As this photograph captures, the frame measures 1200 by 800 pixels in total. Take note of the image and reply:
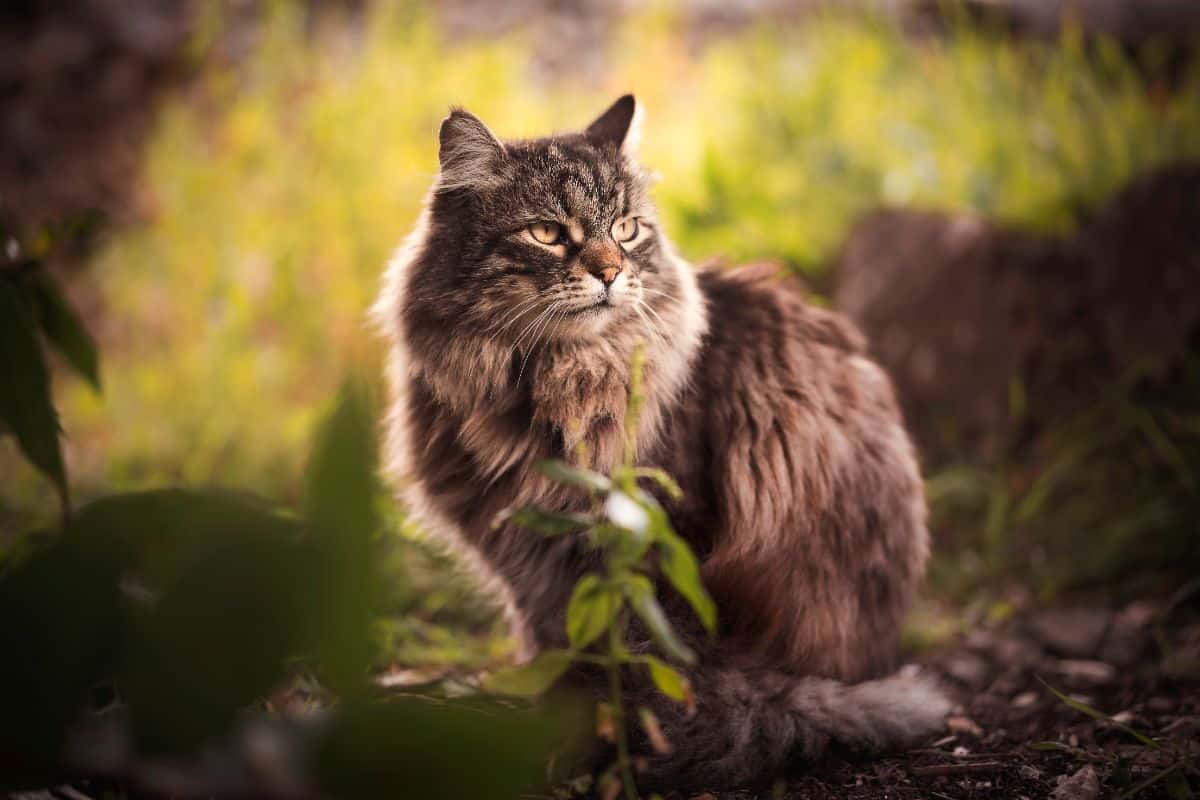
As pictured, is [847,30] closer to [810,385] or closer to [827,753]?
[810,385]

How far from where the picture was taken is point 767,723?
5.75 feet

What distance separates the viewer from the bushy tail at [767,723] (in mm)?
1685

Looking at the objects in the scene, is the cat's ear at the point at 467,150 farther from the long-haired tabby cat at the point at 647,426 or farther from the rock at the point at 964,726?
the rock at the point at 964,726

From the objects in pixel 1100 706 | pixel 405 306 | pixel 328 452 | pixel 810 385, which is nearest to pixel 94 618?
pixel 328 452

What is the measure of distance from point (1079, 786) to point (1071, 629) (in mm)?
1098

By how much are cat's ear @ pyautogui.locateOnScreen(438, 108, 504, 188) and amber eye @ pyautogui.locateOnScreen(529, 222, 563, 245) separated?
187 millimetres

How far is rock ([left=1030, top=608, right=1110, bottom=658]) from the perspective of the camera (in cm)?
252

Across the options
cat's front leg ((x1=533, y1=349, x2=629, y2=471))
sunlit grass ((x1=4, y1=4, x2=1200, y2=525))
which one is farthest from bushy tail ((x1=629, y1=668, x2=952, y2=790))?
sunlit grass ((x1=4, y1=4, x2=1200, y2=525))

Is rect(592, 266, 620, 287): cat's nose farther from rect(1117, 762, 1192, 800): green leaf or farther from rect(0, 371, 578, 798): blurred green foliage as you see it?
rect(1117, 762, 1192, 800): green leaf

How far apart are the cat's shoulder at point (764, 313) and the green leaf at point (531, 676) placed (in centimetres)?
112

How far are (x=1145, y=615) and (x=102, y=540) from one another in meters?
2.84

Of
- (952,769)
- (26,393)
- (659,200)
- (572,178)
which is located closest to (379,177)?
(659,200)

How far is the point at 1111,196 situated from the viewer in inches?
134

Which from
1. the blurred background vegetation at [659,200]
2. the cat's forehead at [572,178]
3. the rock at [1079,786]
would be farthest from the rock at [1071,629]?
the cat's forehead at [572,178]
